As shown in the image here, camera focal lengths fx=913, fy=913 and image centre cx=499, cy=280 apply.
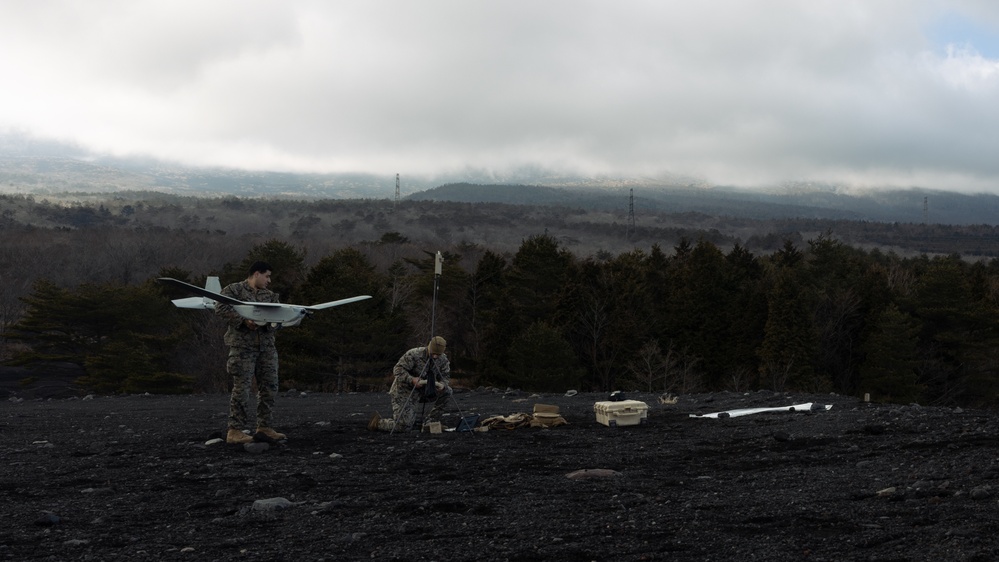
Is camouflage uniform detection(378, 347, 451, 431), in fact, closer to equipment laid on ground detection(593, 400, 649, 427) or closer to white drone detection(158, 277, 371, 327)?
white drone detection(158, 277, 371, 327)

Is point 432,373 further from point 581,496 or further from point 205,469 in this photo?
point 581,496

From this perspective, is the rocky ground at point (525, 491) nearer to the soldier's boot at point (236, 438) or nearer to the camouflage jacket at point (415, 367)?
the soldier's boot at point (236, 438)

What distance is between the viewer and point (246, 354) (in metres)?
12.9

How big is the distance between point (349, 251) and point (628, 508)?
52.1 meters

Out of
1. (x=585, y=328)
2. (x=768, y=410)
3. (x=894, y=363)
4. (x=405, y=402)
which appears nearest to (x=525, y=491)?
(x=405, y=402)

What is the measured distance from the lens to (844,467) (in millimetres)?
10289

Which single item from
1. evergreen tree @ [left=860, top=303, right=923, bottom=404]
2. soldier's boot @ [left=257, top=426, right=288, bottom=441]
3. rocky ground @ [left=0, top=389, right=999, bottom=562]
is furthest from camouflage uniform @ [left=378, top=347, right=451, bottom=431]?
evergreen tree @ [left=860, top=303, right=923, bottom=404]

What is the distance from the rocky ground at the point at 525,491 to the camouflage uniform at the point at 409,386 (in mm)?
519

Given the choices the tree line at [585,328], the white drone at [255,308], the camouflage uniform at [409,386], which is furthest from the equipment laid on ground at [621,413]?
the tree line at [585,328]

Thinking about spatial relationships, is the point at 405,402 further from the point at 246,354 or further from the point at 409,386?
the point at 246,354

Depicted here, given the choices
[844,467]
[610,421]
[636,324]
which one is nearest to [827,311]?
[636,324]

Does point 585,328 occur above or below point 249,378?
below

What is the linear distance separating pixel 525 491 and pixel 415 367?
222 inches

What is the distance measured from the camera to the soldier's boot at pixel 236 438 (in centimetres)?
1319
